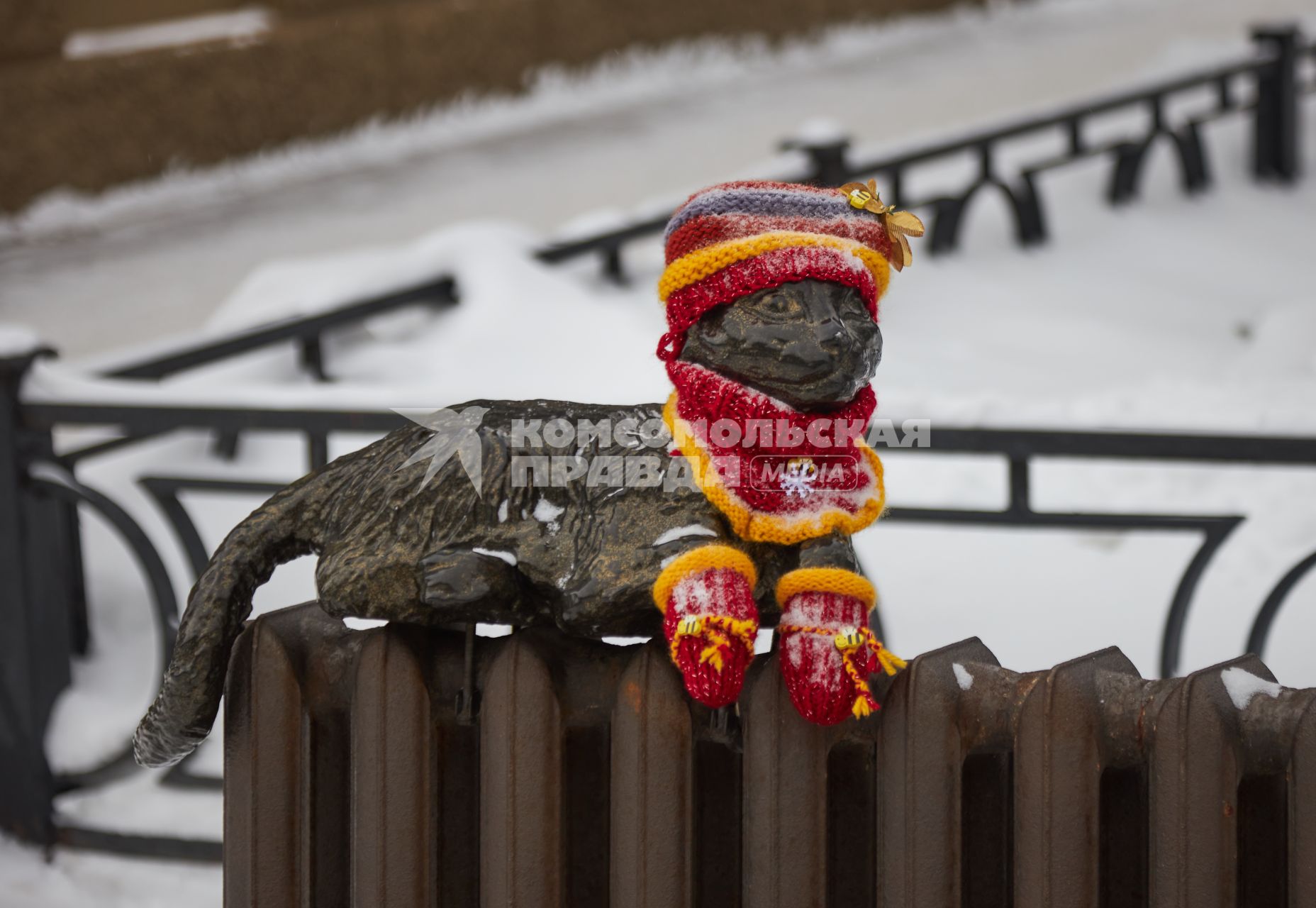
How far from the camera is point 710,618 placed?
1292 mm

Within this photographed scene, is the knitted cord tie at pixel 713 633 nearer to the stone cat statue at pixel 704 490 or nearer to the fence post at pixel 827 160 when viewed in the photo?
the stone cat statue at pixel 704 490

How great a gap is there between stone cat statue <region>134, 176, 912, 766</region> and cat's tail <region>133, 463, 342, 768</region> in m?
0.02

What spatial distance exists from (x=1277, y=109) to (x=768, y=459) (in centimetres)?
521

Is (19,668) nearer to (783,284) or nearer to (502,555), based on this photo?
(502,555)

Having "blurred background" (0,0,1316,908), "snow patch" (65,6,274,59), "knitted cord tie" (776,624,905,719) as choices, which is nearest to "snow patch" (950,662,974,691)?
"knitted cord tie" (776,624,905,719)

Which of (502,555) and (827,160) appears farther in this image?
(827,160)

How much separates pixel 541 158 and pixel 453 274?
259cm

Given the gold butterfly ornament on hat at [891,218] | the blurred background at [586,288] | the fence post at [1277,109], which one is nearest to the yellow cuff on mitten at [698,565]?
the gold butterfly ornament on hat at [891,218]

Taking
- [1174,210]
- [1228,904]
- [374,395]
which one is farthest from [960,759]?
[1174,210]

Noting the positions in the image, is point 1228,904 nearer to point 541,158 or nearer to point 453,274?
point 453,274

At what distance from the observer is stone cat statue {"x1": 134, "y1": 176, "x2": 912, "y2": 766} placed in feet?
4.33

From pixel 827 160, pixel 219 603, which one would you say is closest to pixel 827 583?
pixel 219 603

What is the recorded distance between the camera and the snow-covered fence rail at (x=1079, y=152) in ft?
14.8

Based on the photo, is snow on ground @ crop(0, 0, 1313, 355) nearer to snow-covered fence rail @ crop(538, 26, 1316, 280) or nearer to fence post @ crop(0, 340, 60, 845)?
snow-covered fence rail @ crop(538, 26, 1316, 280)
